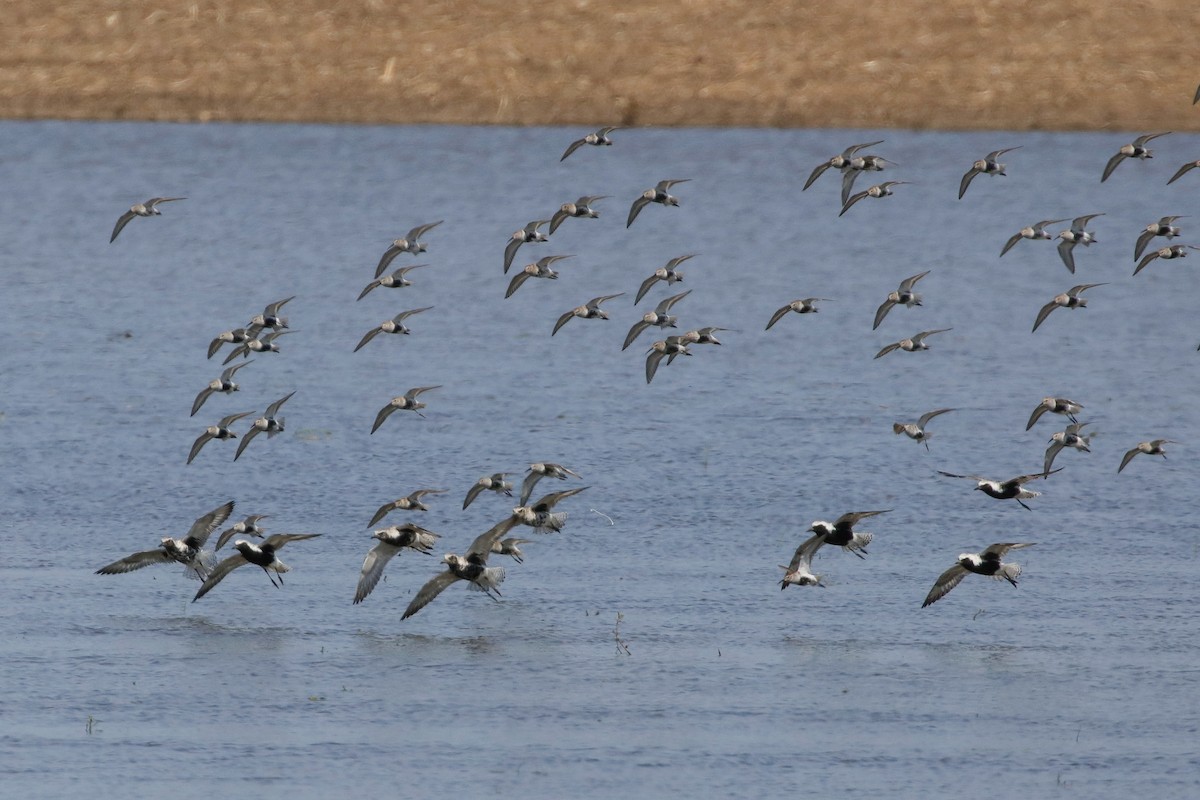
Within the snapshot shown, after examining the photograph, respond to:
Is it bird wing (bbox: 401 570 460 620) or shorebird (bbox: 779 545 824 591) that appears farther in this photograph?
shorebird (bbox: 779 545 824 591)

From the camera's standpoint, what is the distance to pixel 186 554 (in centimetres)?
2619

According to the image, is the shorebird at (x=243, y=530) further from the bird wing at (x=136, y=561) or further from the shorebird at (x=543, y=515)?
the shorebird at (x=543, y=515)

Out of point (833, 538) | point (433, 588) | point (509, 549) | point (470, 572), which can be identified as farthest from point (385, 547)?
point (833, 538)

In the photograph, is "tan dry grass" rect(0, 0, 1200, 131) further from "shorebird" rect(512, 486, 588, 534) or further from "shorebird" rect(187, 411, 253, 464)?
"shorebird" rect(512, 486, 588, 534)

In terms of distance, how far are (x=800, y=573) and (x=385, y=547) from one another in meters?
4.83

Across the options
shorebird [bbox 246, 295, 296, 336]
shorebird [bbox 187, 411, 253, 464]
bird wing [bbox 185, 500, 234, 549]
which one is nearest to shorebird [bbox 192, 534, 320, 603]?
bird wing [bbox 185, 500, 234, 549]

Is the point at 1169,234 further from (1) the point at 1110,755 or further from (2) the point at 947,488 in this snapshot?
(1) the point at 1110,755

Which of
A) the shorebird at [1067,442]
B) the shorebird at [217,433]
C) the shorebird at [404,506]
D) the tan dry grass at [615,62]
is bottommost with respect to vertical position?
the shorebird at [404,506]

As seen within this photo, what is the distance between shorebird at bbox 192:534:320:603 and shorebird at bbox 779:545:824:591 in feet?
18.0

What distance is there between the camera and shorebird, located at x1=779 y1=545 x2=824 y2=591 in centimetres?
2567

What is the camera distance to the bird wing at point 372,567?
2544 centimetres

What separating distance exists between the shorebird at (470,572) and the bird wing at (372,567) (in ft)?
1.76

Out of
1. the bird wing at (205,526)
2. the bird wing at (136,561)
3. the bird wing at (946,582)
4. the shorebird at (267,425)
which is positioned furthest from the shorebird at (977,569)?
the shorebird at (267,425)

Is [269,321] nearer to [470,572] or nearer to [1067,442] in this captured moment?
[470,572]
